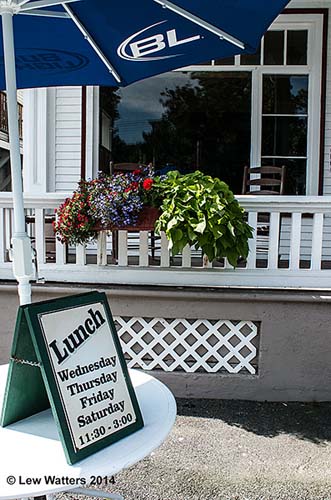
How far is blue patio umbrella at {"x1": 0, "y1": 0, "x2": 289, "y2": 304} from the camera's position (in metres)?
1.88

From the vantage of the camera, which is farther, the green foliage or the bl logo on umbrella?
the green foliage

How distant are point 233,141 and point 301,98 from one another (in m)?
0.86

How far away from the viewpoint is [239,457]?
266 centimetres

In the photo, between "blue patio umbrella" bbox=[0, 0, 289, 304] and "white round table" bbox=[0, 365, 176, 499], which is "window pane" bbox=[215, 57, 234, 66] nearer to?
"blue patio umbrella" bbox=[0, 0, 289, 304]

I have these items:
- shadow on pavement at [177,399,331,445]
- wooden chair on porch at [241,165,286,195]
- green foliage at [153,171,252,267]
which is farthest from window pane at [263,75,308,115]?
shadow on pavement at [177,399,331,445]

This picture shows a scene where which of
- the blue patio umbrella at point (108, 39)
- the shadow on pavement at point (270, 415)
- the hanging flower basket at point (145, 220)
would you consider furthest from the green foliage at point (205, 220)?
the shadow on pavement at point (270, 415)

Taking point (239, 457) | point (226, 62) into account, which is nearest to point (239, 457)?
point (239, 457)

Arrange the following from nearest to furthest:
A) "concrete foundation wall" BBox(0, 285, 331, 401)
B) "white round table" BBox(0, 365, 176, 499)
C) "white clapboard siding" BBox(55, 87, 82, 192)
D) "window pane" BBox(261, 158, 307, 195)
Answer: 1. "white round table" BBox(0, 365, 176, 499)
2. "concrete foundation wall" BBox(0, 285, 331, 401)
3. "white clapboard siding" BBox(55, 87, 82, 192)
4. "window pane" BBox(261, 158, 307, 195)

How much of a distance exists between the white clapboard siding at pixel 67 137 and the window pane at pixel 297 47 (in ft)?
7.55

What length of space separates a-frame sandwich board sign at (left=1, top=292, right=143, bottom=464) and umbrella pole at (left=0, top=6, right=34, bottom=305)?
506 mm

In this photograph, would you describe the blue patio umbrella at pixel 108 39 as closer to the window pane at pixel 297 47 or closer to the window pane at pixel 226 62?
the window pane at pixel 226 62

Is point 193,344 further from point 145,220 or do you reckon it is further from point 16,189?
point 16,189

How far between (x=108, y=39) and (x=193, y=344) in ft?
6.98

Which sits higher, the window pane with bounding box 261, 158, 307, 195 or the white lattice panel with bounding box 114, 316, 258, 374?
the window pane with bounding box 261, 158, 307, 195
